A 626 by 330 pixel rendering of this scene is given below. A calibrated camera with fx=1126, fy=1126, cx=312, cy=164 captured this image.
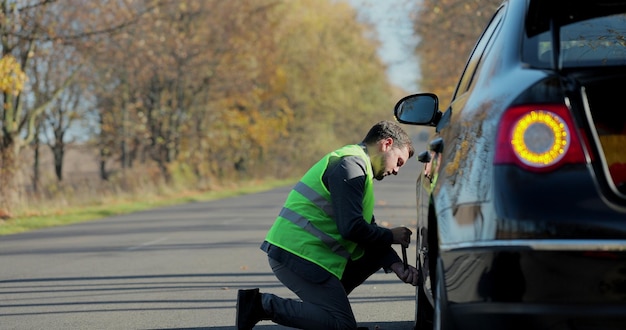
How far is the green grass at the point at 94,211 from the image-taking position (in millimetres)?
22520

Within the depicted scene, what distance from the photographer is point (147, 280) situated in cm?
1090

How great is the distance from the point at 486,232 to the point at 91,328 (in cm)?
488

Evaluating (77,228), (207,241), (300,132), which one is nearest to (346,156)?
(207,241)

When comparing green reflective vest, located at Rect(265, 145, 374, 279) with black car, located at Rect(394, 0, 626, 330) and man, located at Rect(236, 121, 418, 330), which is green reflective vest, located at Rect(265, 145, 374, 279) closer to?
man, located at Rect(236, 121, 418, 330)

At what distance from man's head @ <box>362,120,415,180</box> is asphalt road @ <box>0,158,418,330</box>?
5.28 feet

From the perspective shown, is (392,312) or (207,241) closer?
(392,312)

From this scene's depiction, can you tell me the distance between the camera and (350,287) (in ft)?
21.5

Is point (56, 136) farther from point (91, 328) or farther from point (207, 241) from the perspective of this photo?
point (91, 328)

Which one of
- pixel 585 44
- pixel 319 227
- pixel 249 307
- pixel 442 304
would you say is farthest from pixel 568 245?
pixel 249 307

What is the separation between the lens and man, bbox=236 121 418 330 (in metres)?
5.95

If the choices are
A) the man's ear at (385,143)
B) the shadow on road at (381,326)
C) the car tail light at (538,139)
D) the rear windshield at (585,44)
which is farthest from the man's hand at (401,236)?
the car tail light at (538,139)

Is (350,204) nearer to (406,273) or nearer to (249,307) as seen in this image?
(406,273)

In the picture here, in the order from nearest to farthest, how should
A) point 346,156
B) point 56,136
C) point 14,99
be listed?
point 346,156 → point 14,99 → point 56,136

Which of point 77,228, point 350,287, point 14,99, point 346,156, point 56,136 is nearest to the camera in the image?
point 346,156
